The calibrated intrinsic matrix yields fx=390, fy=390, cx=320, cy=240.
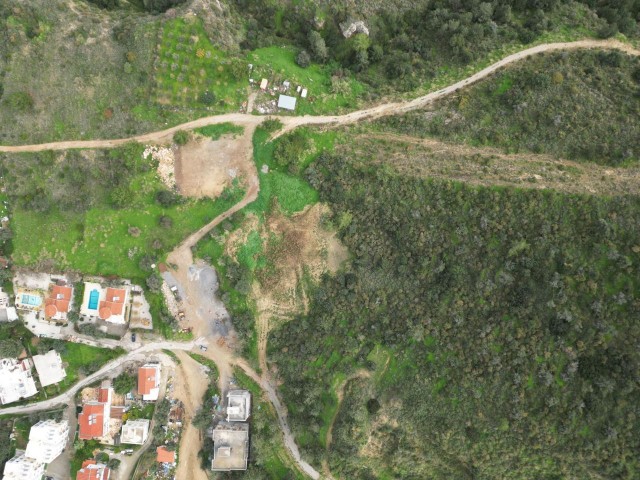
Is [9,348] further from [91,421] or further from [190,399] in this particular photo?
[190,399]

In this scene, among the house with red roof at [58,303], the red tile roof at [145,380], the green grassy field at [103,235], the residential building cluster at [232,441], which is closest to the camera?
the residential building cluster at [232,441]

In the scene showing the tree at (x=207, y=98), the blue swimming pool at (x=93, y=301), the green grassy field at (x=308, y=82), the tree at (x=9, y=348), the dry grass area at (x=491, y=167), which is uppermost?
the green grassy field at (x=308, y=82)

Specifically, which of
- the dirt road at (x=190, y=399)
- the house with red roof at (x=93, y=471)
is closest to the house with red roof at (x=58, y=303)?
the dirt road at (x=190, y=399)

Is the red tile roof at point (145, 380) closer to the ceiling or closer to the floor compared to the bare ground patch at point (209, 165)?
closer to the floor

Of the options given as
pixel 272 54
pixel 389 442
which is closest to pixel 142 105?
pixel 272 54

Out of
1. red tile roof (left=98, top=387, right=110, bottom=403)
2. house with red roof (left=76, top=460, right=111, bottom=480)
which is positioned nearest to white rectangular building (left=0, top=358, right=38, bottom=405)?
red tile roof (left=98, top=387, right=110, bottom=403)

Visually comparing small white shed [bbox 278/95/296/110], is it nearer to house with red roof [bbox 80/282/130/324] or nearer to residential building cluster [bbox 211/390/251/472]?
house with red roof [bbox 80/282/130/324]

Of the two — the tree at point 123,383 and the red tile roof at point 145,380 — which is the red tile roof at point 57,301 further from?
the red tile roof at point 145,380
